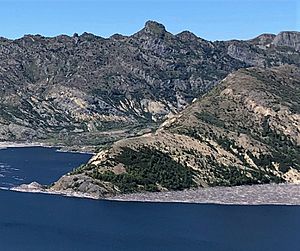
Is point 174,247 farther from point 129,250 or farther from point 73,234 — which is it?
point 73,234

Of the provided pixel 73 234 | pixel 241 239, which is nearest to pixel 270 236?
pixel 241 239

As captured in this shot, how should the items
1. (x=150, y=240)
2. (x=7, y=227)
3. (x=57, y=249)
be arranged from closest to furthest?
(x=57, y=249) → (x=150, y=240) → (x=7, y=227)

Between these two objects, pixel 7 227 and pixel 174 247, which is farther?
pixel 7 227

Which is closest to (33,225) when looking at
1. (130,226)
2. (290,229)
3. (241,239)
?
(130,226)

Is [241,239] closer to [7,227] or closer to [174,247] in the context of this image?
[174,247]

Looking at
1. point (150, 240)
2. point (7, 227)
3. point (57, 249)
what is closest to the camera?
point (57, 249)

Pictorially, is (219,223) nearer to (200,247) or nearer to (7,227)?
(200,247)

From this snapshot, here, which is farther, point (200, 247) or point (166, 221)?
point (166, 221)

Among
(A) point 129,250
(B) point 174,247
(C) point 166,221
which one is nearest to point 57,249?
(A) point 129,250
